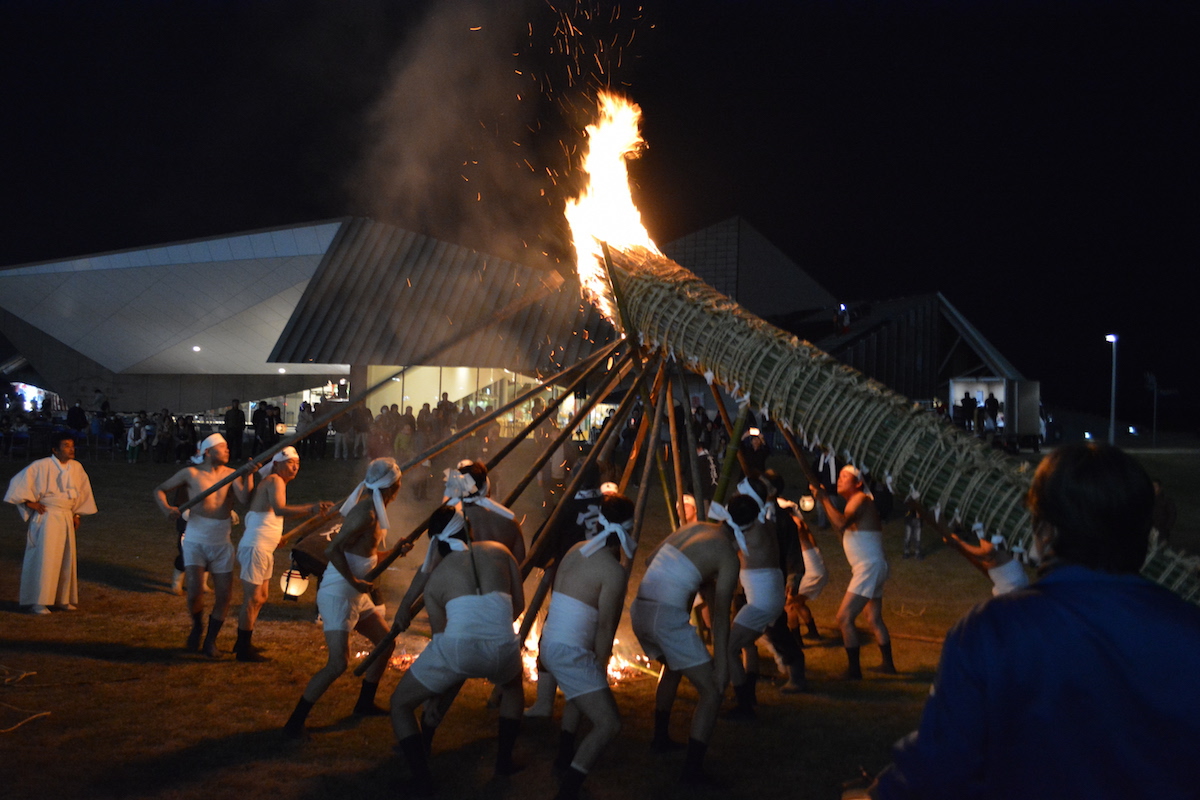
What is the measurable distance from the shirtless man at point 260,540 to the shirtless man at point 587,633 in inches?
112

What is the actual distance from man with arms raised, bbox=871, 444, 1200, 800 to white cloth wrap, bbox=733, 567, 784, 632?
3708 millimetres

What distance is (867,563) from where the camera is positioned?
639 centimetres

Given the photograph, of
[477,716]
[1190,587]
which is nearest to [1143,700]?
[1190,587]

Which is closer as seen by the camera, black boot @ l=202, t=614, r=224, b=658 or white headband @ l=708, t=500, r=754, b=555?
white headband @ l=708, t=500, r=754, b=555

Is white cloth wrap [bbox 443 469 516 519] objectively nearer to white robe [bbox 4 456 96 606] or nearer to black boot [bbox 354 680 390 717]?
black boot [bbox 354 680 390 717]

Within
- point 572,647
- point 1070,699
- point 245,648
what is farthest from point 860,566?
point 1070,699

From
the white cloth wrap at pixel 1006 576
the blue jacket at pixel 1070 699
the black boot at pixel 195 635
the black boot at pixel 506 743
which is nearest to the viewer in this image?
the blue jacket at pixel 1070 699

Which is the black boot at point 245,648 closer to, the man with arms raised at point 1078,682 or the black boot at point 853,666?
the black boot at point 853,666

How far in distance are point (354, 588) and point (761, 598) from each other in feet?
8.16

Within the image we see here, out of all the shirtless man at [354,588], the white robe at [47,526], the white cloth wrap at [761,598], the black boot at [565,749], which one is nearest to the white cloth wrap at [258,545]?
the shirtless man at [354,588]

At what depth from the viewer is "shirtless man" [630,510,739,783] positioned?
171 inches

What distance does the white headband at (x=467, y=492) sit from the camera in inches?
192

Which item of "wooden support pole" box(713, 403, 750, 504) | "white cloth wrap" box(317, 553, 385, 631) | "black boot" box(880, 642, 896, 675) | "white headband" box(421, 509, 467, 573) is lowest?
"black boot" box(880, 642, 896, 675)

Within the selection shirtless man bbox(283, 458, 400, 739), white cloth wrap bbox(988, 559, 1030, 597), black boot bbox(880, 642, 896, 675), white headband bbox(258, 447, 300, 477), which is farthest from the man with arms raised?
white headband bbox(258, 447, 300, 477)
